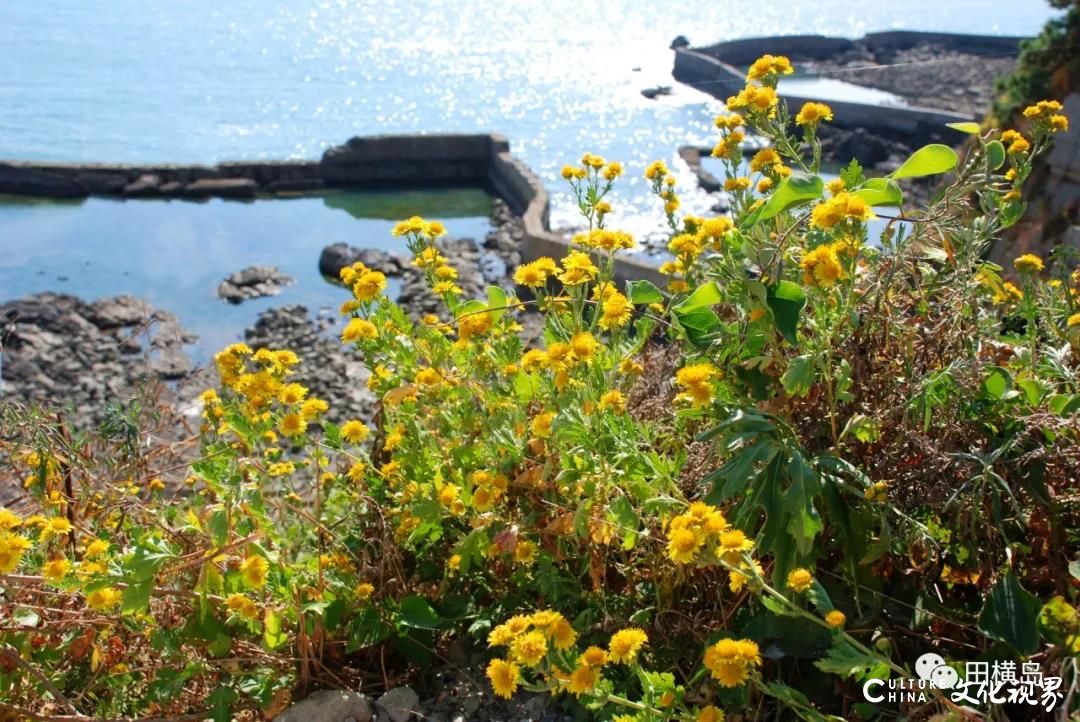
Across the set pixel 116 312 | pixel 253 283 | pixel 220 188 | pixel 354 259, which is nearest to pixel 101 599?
pixel 116 312

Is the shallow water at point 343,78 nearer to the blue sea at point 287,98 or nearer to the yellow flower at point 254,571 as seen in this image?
the blue sea at point 287,98

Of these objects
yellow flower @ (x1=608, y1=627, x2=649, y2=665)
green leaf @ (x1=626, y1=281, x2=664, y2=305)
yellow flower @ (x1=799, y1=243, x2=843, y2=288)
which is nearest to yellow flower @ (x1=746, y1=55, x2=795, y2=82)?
green leaf @ (x1=626, y1=281, x2=664, y2=305)

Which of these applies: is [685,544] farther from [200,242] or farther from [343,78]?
[343,78]

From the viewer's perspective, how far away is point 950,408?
5.36 ft

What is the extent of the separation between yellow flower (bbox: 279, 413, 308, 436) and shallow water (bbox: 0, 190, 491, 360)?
7156mm

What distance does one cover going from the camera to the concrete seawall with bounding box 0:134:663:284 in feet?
45.7

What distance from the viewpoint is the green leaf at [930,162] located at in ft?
5.24

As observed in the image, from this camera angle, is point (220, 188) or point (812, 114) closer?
point (812, 114)

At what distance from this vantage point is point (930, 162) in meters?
1.61

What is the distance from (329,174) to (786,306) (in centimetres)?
1443

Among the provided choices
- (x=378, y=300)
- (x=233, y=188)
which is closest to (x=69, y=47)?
(x=233, y=188)

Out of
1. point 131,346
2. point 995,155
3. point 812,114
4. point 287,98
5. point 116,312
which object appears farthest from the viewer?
point 287,98

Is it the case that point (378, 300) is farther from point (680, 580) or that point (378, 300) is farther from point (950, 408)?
point (950, 408)

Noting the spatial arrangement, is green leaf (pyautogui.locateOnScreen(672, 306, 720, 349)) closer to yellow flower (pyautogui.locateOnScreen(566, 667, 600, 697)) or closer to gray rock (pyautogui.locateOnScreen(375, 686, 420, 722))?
yellow flower (pyautogui.locateOnScreen(566, 667, 600, 697))
